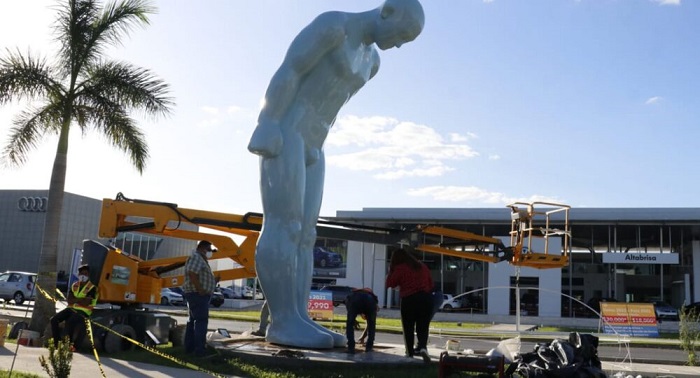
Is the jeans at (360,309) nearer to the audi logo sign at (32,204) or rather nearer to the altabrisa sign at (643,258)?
the altabrisa sign at (643,258)

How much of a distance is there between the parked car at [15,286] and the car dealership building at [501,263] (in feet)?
20.2

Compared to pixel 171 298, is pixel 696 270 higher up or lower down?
higher up

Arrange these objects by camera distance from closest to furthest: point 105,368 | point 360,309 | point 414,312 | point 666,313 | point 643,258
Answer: point 105,368, point 414,312, point 360,309, point 643,258, point 666,313

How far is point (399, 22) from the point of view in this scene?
7.49 metres

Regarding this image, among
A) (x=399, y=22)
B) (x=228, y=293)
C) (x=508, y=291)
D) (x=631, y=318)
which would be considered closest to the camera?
(x=399, y=22)

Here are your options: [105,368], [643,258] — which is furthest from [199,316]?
[643,258]

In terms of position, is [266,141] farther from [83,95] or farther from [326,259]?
[326,259]

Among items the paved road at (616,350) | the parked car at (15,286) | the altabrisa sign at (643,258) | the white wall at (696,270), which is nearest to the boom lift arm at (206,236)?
the paved road at (616,350)

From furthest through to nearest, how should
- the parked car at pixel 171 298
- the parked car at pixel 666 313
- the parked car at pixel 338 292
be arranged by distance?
the parked car at pixel 338 292
the parked car at pixel 171 298
the parked car at pixel 666 313

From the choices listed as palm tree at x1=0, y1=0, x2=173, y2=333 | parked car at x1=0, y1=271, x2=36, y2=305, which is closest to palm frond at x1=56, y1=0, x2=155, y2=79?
palm tree at x1=0, y1=0, x2=173, y2=333

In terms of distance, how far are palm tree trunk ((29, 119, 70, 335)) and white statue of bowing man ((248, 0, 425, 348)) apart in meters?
6.86

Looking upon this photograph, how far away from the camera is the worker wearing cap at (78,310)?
8.80 meters

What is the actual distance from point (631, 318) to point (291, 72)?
16.3m

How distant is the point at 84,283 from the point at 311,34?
4.67m
